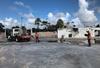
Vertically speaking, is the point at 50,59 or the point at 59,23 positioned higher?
the point at 59,23

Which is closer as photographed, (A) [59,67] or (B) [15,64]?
(A) [59,67]

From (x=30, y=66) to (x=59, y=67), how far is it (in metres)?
1.42

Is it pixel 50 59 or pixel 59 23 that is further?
pixel 59 23

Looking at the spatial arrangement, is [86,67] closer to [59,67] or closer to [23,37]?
[59,67]

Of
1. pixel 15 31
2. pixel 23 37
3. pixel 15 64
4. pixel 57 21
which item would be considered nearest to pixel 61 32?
pixel 15 31

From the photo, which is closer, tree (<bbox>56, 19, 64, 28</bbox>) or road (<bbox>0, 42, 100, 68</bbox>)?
road (<bbox>0, 42, 100, 68</bbox>)

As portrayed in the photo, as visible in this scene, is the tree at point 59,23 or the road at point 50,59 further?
the tree at point 59,23

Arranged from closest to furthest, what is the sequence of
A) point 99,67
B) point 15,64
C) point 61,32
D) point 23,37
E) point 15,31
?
point 99,67, point 15,64, point 23,37, point 15,31, point 61,32

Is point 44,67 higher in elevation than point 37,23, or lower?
lower

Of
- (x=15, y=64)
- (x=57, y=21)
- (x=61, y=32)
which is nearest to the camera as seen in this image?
(x=15, y=64)

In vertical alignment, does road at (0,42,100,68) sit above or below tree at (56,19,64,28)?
below

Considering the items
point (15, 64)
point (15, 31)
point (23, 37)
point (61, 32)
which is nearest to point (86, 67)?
point (15, 64)

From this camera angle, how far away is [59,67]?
12328 millimetres

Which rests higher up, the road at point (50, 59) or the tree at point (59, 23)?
the tree at point (59, 23)
